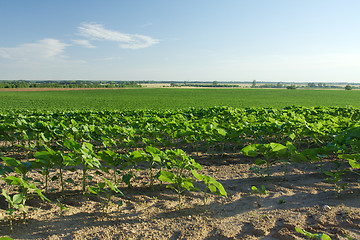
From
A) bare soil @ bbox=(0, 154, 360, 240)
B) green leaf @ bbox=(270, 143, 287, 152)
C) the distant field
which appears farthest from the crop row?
the distant field

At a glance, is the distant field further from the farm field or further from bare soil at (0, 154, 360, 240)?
bare soil at (0, 154, 360, 240)

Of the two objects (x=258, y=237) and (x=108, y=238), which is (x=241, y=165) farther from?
(x=108, y=238)

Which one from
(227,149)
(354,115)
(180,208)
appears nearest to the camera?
(180,208)

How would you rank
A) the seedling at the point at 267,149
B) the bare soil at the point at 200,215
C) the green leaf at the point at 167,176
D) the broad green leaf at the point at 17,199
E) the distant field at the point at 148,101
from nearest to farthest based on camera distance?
the broad green leaf at the point at 17,199, the bare soil at the point at 200,215, the green leaf at the point at 167,176, the seedling at the point at 267,149, the distant field at the point at 148,101

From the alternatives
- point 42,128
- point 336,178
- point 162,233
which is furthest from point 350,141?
point 42,128

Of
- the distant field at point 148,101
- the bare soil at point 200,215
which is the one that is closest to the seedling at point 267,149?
the bare soil at point 200,215

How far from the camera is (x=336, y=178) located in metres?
4.24

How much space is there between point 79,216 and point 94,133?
3352 millimetres

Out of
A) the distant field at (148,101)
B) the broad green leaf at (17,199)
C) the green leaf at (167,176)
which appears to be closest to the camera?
the broad green leaf at (17,199)

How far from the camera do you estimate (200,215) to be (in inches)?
145

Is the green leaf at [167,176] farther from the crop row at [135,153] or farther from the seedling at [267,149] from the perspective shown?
the seedling at [267,149]

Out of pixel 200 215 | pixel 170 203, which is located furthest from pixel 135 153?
pixel 200 215

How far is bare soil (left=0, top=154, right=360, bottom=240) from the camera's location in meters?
3.12

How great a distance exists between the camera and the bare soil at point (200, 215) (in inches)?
123
